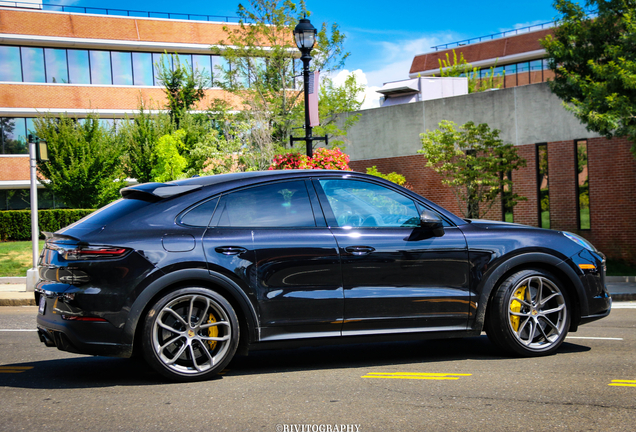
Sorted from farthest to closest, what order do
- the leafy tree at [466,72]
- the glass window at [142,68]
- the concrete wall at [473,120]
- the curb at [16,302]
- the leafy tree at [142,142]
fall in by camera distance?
the leafy tree at [466,72]
the glass window at [142,68]
the leafy tree at [142,142]
the concrete wall at [473,120]
the curb at [16,302]

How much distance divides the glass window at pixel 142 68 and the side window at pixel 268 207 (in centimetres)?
3869

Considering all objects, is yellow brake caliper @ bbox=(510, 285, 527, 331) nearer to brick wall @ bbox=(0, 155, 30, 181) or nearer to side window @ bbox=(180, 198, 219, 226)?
side window @ bbox=(180, 198, 219, 226)

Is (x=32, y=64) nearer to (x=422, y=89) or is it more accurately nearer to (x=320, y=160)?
(x=422, y=89)

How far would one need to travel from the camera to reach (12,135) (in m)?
38.1

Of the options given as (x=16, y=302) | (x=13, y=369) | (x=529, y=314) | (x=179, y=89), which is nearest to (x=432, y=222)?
(x=529, y=314)

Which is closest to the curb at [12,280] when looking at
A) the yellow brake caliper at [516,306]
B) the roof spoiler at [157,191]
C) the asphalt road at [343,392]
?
the asphalt road at [343,392]

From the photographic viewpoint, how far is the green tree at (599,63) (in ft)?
48.7

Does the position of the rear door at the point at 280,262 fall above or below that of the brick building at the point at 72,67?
below

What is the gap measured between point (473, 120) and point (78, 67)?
2717cm

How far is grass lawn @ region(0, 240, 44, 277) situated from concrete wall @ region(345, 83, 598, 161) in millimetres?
13606

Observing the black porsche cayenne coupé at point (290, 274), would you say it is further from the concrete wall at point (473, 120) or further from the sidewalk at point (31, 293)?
the concrete wall at point (473, 120)

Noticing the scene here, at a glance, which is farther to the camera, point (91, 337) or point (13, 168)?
point (13, 168)

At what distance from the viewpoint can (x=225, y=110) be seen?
89.5 ft

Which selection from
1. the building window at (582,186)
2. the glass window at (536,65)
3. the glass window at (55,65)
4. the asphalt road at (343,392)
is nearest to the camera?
the asphalt road at (343,392)
